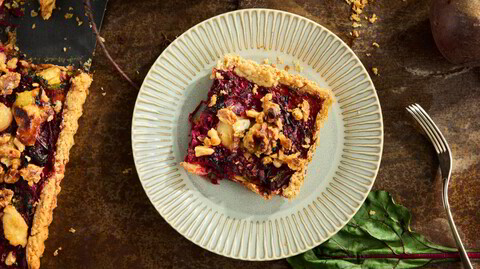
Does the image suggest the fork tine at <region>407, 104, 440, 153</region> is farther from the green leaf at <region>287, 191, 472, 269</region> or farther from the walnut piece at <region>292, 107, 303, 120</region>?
the walnut piece at <region>292, 107, 303, 120</region>

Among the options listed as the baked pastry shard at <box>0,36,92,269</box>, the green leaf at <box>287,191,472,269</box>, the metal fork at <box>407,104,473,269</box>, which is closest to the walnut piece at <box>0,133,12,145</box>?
the baked pastry shard at <box>0,36,92,269</box>

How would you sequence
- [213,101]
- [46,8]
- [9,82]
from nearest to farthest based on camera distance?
1. [213,101]
2. [9,82]
3. [46,8]

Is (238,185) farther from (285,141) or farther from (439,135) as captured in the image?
(439,135)

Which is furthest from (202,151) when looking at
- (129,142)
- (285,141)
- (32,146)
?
(32,146)

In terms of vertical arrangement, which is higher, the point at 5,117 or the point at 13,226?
the point at 5,117

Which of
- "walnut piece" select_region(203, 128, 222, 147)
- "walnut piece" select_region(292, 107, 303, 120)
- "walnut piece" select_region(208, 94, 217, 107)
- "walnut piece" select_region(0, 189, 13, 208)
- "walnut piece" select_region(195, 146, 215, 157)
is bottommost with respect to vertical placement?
"walnut piece" select_region(0, 189, 13, 208)

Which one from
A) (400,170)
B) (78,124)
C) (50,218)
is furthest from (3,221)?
(400,170)
